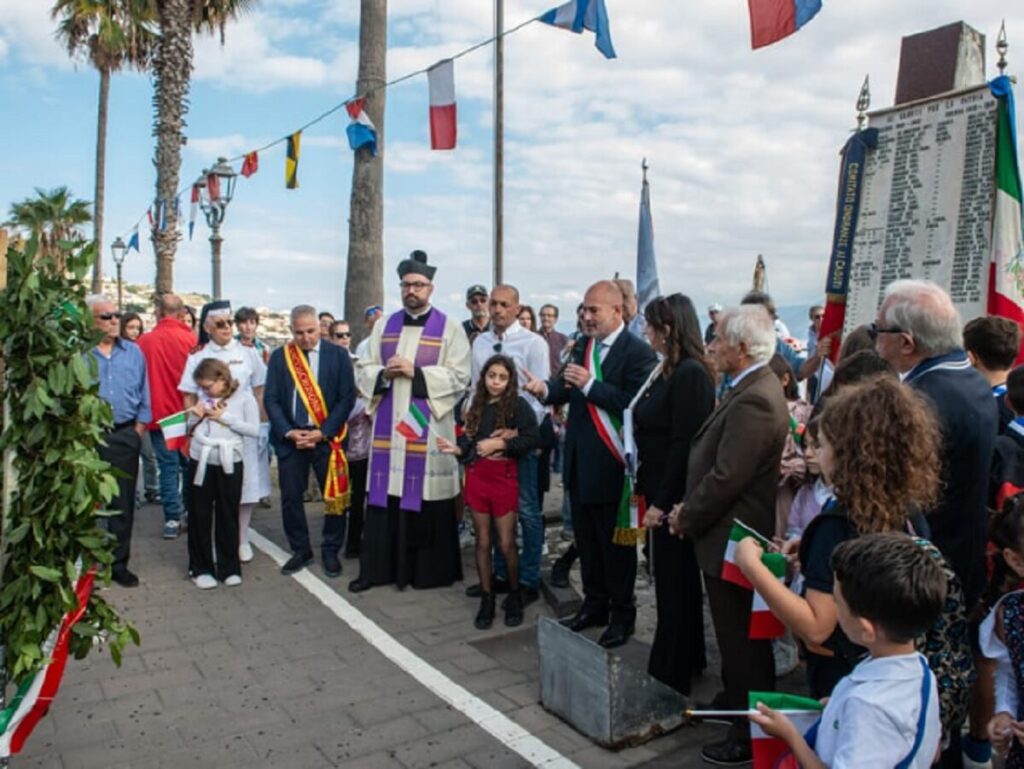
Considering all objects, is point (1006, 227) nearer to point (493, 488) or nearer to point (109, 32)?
point (493, 488)

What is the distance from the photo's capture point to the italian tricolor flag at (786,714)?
2.14 meters

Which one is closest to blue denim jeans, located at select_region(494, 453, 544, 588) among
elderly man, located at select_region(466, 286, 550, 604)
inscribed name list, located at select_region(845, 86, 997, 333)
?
elderly man, located at select_region(466, 286, 550, 604)

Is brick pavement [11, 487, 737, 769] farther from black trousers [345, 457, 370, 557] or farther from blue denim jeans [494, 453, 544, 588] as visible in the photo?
black trousers [345, 457, 370, 557]

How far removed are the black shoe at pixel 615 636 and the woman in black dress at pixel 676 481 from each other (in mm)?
469

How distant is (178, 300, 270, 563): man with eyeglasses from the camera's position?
247 inches

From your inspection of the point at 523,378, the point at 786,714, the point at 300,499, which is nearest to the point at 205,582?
the point at 300,499

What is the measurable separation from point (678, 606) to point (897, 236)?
270 cm

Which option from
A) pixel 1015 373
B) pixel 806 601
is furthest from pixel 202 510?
pixel 1015 373

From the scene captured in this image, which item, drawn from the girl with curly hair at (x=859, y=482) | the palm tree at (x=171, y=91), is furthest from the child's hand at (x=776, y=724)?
the palm tree at (x=171, y=91)

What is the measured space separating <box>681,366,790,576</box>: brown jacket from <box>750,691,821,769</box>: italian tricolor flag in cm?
132

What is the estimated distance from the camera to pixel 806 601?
8.07ft

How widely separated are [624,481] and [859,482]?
2282 mm

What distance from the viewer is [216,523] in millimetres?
6086

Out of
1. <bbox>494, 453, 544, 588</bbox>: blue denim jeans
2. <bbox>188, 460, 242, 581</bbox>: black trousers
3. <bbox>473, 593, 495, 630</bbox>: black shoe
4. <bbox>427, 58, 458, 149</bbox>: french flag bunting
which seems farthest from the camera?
<bbox>427, 58, 458, 149</bbox>: french flag bunting
